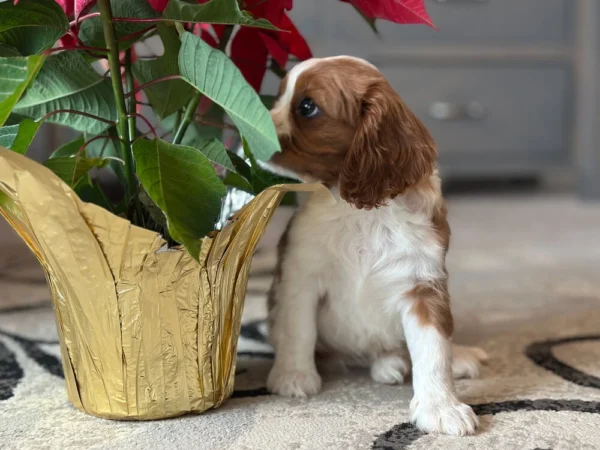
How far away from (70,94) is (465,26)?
231 centimetres

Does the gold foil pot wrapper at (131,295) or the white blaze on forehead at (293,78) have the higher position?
the white blaze on forehead at (293,78)

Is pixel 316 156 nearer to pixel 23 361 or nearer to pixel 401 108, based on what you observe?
pixel 401 108

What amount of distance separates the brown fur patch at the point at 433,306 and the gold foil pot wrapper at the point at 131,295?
0.70ft

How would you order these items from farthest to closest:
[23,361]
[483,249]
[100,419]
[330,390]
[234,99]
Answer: [483,249] → [23,361] → [330,390] → [100,419] → [234,99]

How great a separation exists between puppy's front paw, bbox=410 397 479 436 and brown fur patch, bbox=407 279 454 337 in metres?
0.10

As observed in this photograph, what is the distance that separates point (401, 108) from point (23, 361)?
0.68 m

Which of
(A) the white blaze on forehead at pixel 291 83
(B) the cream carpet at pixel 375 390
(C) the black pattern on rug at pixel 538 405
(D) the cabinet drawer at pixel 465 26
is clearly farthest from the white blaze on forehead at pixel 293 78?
(D) the cabinet drawer at pixel 465 26

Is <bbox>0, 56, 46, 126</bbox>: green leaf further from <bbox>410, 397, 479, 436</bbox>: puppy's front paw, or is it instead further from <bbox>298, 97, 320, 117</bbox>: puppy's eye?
<bbox>410, 397, 479, 436</bbox>: puppy's front paw

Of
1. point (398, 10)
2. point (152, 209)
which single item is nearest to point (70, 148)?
point (152, 209)

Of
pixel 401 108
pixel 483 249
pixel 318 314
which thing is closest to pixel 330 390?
pixel 318 314

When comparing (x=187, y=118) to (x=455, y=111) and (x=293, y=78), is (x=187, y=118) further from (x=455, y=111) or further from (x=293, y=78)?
(x=455, y=111)

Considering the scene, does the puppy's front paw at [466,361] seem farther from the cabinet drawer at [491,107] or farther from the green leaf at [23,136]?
the cabinet drawer at [491,107]

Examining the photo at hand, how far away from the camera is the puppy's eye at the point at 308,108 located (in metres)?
1.03

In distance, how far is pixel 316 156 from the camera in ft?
3.42
